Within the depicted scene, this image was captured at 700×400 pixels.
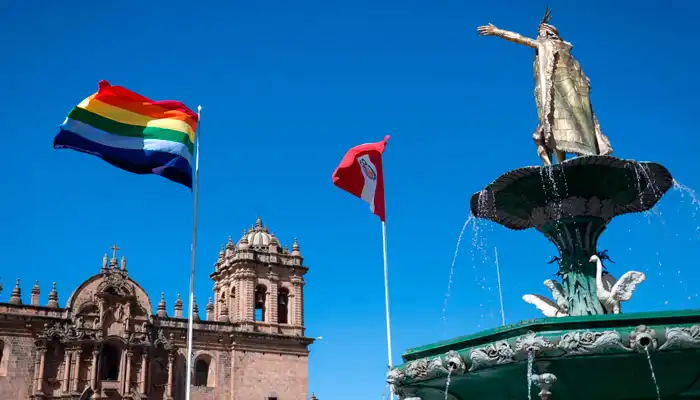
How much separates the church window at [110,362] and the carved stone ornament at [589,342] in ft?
111

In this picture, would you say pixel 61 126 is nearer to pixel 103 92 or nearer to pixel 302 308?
pixel 103 92

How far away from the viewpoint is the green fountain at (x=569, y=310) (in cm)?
761

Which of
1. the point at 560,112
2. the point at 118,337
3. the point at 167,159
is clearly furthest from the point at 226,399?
the point at 560,112

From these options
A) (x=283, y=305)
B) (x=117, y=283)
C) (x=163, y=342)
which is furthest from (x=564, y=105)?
(x=283, y=305)

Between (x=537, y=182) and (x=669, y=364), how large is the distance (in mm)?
2981

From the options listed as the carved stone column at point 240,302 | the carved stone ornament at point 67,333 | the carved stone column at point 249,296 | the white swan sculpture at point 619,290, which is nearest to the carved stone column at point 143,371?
the carved stone ornament at point 67,333

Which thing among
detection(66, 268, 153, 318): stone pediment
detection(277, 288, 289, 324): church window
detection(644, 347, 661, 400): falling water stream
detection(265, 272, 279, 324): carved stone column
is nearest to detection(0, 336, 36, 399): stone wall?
detection(66, 268, 153, 318): stone pediment

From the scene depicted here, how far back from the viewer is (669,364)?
25.6ft

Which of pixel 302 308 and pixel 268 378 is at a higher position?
pixel 302 308

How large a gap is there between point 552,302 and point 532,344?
9.45 feet

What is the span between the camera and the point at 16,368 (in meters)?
35.2

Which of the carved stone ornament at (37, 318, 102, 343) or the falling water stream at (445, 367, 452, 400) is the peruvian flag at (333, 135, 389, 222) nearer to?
the falling water stream at (445, 367, 452, 400)

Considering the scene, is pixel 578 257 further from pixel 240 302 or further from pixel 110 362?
pixel 240 302

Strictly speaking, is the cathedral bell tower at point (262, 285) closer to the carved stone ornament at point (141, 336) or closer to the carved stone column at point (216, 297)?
the carved stone column at point (216, 297)
